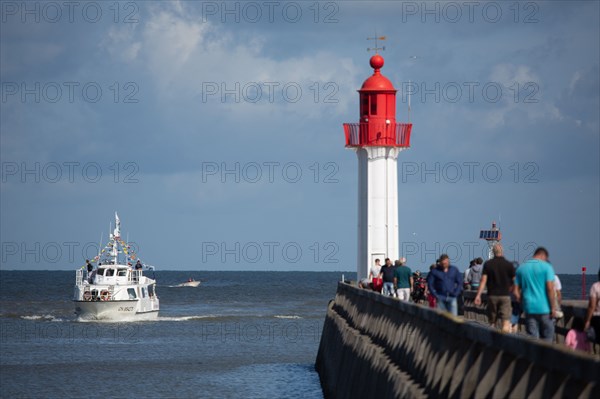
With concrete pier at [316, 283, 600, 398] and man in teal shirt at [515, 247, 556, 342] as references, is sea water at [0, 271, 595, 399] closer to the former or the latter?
concrete pier at [316, 283, 600, 398]

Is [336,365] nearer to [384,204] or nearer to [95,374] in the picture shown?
[384,204]

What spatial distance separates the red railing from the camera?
3497 centimetres

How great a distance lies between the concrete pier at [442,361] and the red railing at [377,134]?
10.6 metres

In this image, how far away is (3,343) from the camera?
54062 mm

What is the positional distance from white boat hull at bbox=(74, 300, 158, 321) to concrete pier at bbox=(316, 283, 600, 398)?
129ft

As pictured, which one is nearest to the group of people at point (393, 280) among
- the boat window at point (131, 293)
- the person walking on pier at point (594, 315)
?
the person walking on pier at point (594, 315)

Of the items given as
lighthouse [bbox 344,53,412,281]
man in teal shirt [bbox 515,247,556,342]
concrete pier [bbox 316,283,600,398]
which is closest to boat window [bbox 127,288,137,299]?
lighthouse [bbox 344,53,412,281]

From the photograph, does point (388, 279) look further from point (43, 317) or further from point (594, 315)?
point (43, 317)

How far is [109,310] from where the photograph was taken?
63.0m

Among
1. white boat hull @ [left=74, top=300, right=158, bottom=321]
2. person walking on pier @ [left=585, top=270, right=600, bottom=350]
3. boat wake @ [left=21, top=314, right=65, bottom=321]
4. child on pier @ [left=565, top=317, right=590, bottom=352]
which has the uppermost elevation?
person walking on pier @ [left=585, top=270, right=600, bottom=350]

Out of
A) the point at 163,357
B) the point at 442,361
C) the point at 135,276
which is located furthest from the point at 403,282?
the point at 135,276

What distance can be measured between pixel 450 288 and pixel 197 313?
65.5m

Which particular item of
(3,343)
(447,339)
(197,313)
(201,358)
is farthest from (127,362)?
(197,313)

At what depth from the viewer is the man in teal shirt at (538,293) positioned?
567 inches
